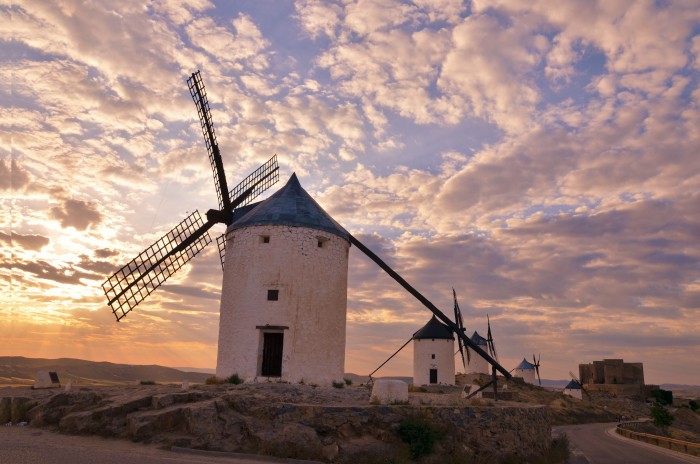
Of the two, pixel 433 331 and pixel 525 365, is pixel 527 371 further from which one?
pixel 433 331

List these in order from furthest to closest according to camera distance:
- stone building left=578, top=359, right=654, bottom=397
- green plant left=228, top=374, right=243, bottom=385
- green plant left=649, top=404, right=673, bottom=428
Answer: stone building left=578, top=359, right=654, bottom=397
green plant left=649, top=404, right=673, bottom=428
green plant left=228, top=374, right=243, bottom=385

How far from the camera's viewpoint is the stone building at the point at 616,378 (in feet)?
223

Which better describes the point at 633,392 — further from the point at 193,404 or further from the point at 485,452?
the point at 193,404

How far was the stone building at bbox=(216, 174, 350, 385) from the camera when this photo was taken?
1947cm

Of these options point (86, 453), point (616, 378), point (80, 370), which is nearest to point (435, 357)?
point (86, 453)

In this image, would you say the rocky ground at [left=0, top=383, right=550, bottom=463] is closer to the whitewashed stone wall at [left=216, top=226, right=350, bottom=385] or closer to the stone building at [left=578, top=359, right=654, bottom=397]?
the whitewashed stone wall at [left=216, top=226, right=350, bottom=385]

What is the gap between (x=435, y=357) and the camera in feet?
147

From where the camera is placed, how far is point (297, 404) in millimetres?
13883

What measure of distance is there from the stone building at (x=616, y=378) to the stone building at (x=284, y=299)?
204 ft

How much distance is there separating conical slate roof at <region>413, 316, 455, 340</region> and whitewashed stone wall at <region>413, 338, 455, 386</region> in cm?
36

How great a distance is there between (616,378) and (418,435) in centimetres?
7035

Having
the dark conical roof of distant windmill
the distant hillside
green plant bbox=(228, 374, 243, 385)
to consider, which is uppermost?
the dark conical roof of distant windmill

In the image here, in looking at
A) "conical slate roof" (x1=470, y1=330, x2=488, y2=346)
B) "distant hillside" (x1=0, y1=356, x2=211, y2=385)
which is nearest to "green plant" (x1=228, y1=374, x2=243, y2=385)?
"conical slate roof" (x1=470, y1=330, x2=488, y2=346)

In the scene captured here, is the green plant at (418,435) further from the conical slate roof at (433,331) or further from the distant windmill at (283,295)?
the conical slate roof at (433,331)
